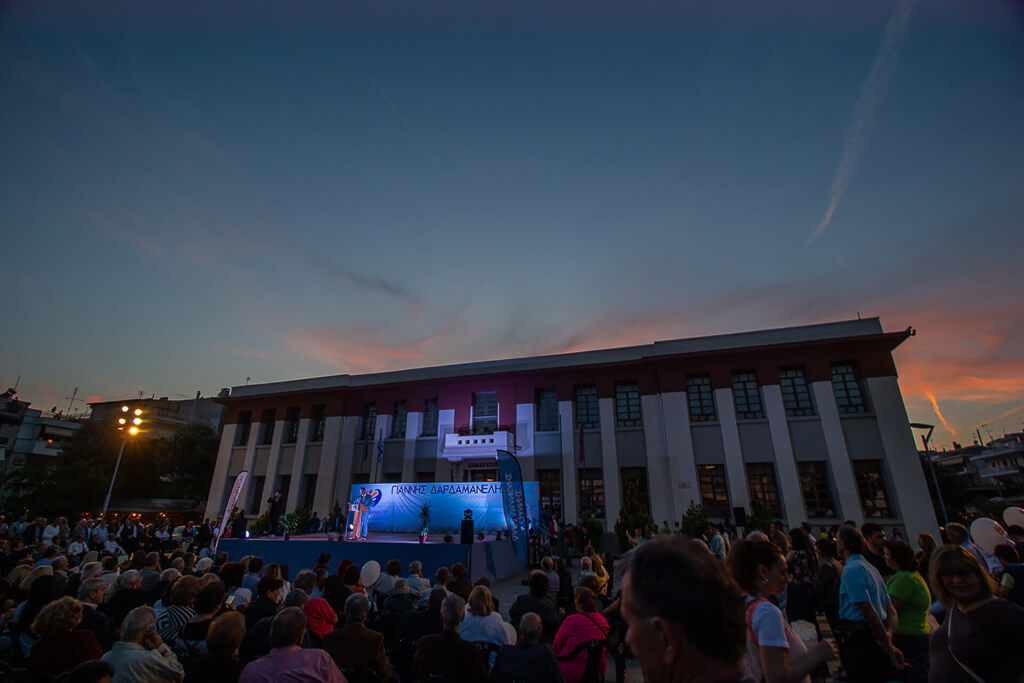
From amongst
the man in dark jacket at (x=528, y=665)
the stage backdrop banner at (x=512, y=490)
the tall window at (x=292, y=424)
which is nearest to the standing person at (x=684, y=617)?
the man in dark jacket at (x=528, y=665)

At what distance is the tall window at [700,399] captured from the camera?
2097 centimetres

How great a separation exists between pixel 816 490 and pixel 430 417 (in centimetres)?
1880

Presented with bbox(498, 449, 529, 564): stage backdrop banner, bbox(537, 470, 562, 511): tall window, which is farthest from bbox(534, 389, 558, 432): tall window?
bbox(498, 449, 529, 564): stage backdrop banner

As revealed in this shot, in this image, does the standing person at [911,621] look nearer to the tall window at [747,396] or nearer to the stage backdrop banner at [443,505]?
the stage backdrop banner at [443,505]

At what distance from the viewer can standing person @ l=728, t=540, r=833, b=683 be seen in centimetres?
204

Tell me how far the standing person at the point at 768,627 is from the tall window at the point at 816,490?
1975 centimetres

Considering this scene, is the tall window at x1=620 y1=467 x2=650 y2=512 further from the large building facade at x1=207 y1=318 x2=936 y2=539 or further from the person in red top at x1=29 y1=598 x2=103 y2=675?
the person in red top at x1=29 y1=598 x2=103 y2=675

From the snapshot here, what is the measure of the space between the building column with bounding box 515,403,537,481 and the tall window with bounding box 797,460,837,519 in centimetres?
1150

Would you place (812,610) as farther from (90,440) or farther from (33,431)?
(33,431)

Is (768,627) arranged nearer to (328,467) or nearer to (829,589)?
(829,589)

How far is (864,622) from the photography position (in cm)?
363

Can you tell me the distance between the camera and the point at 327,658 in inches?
130

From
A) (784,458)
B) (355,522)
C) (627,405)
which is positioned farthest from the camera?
(627,405)

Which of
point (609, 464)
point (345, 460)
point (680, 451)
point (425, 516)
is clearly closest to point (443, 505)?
point (425, 516)
